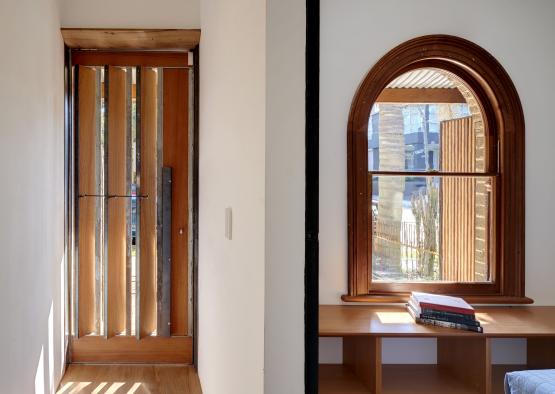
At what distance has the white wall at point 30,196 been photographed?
7.51ft

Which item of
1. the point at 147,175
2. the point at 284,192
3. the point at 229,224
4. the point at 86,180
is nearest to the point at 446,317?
the point at 229,224

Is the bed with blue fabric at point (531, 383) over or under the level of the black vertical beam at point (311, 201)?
under

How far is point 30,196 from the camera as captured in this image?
2674mm

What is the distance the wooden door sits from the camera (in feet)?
12.9

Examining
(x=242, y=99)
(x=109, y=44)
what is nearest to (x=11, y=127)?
(x=242, y=99)

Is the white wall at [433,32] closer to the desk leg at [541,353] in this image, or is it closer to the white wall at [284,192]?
the desk leg at [541,353]

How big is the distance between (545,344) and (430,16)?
1.77 m

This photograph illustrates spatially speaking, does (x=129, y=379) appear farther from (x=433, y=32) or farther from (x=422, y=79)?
(x=433, y=32)

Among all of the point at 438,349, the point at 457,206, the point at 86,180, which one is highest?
the point at 86,180

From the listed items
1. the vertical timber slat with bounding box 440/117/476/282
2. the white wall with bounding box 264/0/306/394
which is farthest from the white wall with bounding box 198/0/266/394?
the vertical timber slat with bounding box 440/117/476/282

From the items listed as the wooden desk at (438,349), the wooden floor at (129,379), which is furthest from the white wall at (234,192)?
the wooden desk at (438,349)

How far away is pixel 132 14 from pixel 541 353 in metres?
2.99

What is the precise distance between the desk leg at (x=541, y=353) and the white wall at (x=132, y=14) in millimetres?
2624

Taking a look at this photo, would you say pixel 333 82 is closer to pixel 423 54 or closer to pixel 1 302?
pixel 423 54
